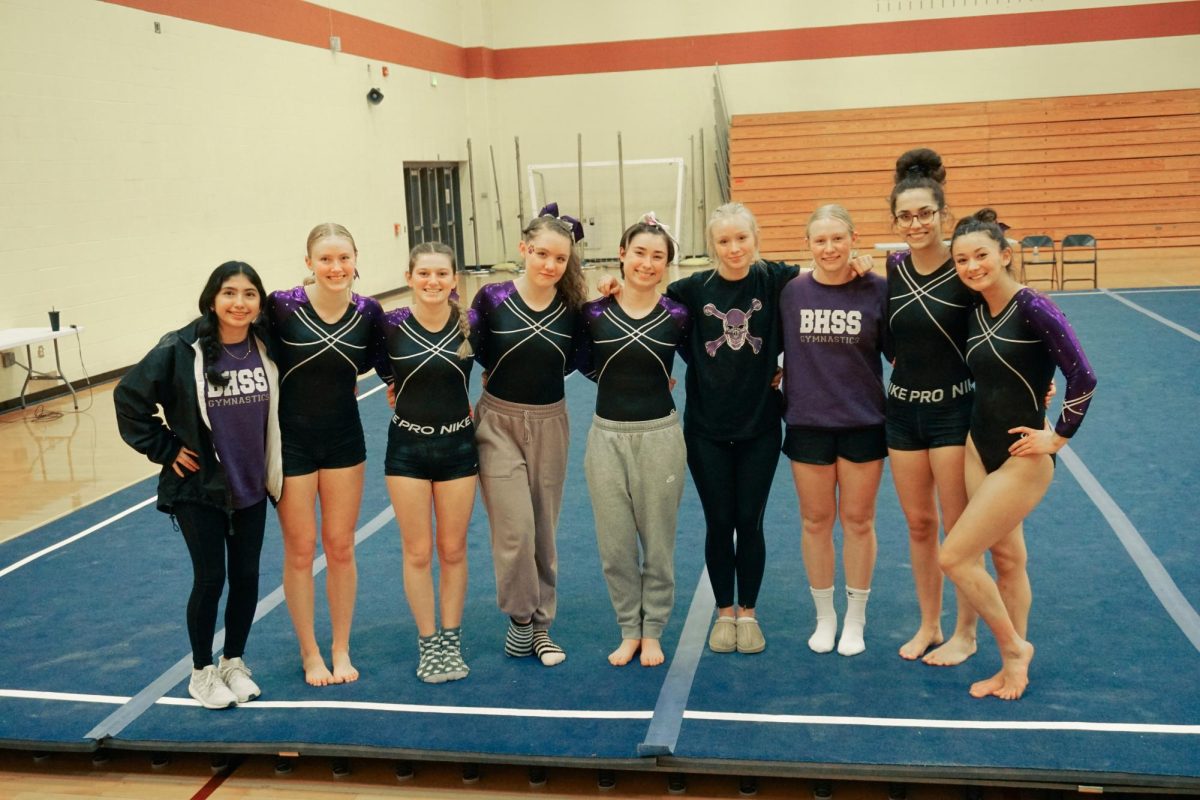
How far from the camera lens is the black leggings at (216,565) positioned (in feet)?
11.6

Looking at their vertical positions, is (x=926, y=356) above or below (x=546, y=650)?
above

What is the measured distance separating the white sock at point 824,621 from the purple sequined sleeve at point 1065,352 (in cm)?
108

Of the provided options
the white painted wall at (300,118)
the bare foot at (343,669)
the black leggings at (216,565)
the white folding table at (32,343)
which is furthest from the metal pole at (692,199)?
the black leggings at (216,565)

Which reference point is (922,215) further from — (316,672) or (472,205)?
(472,205)

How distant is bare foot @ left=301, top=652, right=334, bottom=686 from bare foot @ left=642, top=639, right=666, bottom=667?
1111 mm

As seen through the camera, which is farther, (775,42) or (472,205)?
(472,205)

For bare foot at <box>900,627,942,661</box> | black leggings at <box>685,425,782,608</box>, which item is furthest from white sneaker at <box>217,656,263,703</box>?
bare foot at <box>900,627,942,661</box>

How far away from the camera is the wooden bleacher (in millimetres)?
18406

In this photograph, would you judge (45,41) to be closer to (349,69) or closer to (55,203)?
(55,203)

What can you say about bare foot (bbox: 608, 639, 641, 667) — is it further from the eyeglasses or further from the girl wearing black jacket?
the eyeglasses

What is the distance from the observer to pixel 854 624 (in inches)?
158

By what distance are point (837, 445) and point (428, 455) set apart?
1.42 meters

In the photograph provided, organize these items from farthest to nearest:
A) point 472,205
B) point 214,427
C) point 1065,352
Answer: point 472,205 → point 214,427 → point 1065,352

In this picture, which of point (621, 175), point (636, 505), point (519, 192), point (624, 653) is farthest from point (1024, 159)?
point (624, 653)
